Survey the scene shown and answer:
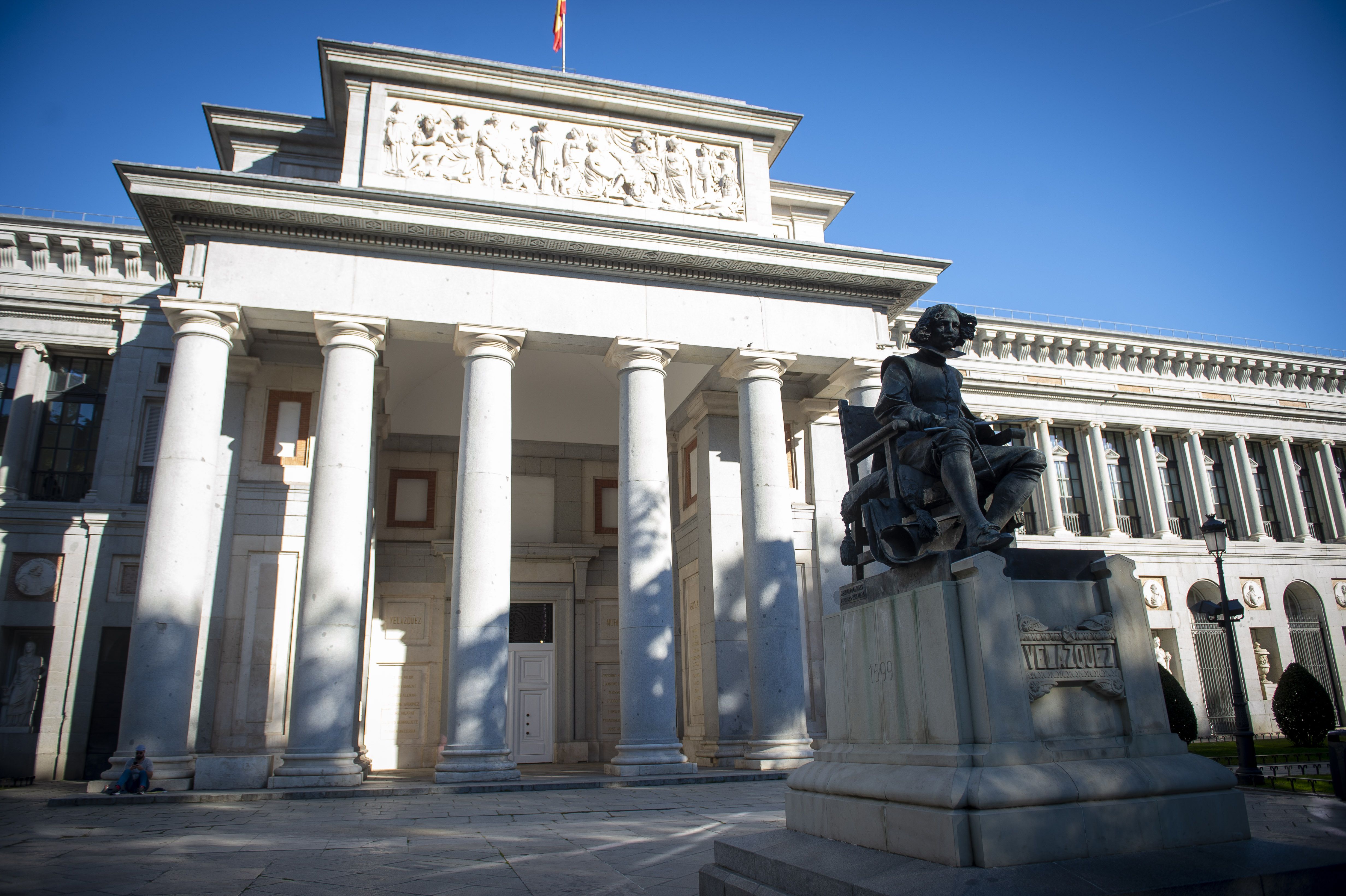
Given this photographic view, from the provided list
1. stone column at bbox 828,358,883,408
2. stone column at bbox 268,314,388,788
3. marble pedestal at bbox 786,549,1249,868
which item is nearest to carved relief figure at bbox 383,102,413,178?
stone column at bbox 268,314,388,788

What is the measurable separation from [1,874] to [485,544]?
9.45 meters

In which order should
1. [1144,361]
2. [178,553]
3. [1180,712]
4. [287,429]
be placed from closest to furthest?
1. [178,553]
2. [1180,712]
3. [287,429]
4. [1144,361]

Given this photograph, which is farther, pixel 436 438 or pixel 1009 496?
pixel 436 438

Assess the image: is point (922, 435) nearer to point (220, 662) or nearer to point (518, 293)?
point (518, 293)

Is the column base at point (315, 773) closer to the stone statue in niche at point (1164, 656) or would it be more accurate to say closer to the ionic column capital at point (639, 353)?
the ionic column capital at point (639, 353)

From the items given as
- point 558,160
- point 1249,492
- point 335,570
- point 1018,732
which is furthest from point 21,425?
point 1249,492

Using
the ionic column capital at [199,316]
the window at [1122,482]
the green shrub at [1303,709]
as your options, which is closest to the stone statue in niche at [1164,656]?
the window at [1122,482]

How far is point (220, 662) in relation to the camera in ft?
59.9

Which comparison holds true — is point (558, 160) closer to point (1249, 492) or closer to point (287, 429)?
point (287, 429)

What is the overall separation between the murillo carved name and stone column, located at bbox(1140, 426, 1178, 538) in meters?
29.7

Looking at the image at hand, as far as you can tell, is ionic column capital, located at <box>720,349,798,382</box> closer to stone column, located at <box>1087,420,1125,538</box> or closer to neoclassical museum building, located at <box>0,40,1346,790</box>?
neoclassical museum building, located at <box>0,40,1346,790</box>

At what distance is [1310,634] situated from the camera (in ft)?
104

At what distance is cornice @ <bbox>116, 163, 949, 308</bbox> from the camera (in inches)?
654

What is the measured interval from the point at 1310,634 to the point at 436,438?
105 ft
